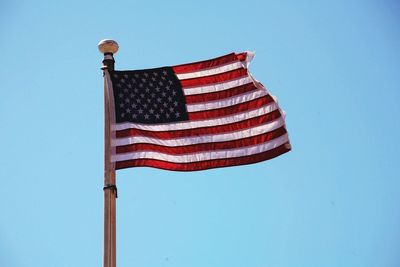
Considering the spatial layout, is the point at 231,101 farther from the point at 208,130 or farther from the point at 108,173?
the point at 108,173

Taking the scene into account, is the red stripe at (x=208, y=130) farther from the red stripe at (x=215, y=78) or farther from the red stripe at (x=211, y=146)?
the red stripe at (x=215, y=78)

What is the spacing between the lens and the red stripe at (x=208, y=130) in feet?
58.0

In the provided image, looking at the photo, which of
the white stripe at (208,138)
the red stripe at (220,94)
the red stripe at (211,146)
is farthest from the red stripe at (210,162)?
the red stripe at (220,94)

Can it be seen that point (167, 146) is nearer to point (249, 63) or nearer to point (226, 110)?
point (226, 110)

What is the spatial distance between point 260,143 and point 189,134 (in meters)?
1.44

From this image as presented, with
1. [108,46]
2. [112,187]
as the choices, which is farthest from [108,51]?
[112,187]

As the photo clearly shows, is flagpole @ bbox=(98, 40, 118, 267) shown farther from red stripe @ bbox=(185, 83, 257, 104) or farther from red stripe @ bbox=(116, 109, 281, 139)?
red stripe @ bbox=(185, 83, 257, 104)

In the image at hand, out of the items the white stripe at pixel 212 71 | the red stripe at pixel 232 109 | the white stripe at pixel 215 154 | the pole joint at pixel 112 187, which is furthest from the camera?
the white stripe at pixel 212 71

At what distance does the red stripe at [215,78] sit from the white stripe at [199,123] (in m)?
0.90

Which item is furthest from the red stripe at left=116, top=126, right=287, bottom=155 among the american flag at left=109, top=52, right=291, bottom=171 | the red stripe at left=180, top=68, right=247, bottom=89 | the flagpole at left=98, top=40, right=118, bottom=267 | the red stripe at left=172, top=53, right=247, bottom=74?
the red stripe at left=172, top=53, right=247, bottom=74

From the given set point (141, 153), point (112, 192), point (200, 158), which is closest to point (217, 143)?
point (200, 158)

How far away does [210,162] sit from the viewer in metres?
18.1

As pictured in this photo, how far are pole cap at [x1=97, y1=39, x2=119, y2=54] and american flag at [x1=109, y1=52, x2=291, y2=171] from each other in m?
0.49

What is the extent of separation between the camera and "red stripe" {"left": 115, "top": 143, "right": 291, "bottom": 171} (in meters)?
17.5
